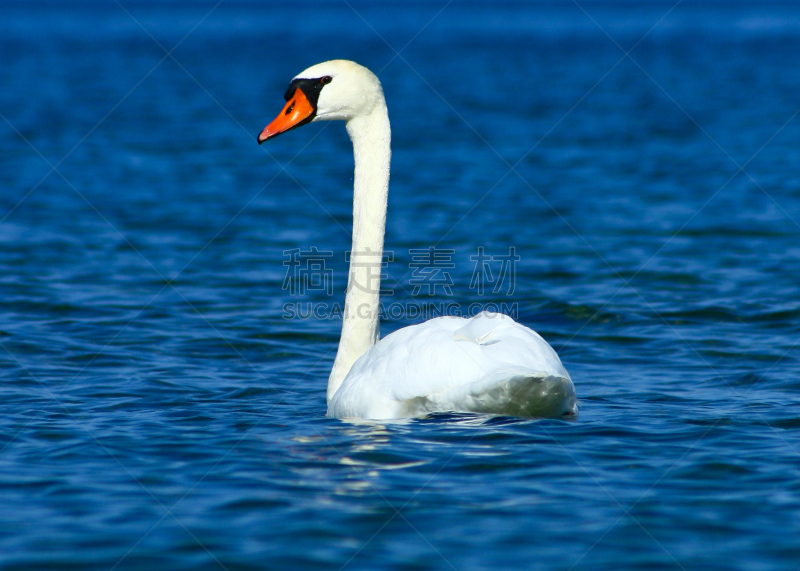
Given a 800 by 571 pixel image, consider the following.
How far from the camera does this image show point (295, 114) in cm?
789

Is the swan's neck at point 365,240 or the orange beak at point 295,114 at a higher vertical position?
the orange beak at point 295,114

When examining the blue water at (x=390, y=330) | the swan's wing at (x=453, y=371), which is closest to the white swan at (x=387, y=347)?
the swan's wing at (x=453, y=371)

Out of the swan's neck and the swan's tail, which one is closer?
the swan's tail

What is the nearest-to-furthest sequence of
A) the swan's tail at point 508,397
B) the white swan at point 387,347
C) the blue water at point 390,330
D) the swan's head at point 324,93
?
the blue water at point 390,330 < the swan's tail at point 508,397 < the white swan at point 387,347 < the swan's head at point 324,93

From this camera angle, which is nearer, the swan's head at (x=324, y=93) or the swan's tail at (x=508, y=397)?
the swan's tail at (x=508, y=397)

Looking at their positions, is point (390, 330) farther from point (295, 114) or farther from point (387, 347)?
point (387, 347)

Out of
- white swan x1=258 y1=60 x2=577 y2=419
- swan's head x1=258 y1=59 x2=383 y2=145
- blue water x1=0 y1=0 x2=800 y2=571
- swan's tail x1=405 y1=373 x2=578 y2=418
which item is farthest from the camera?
swan's head x1=258 y1=59 x2=383 y2=145

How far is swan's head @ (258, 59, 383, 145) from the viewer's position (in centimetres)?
785

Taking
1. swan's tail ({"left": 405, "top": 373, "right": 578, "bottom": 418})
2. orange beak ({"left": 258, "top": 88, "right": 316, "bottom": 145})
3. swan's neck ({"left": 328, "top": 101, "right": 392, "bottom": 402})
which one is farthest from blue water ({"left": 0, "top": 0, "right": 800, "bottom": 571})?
orange beak ({"left": 258, "top": 88, "right": 316, "bottom": 145})

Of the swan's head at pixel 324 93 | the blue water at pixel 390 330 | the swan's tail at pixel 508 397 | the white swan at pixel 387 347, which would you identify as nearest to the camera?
the blue water at pixel 390 330

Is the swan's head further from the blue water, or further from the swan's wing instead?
the blue water

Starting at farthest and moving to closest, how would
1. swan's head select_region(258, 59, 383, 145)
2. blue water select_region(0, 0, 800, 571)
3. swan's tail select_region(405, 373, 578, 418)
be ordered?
1. swan's head select_region(258, 59, 383, 145)
2. swan's tail select_region(405, 373, 578, 418)
3. blue water select_region(0, 0, 800, 571)

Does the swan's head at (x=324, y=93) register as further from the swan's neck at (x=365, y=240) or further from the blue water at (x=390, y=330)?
the blue water at (x=390, y=330)

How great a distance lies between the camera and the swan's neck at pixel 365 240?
7941 mm
